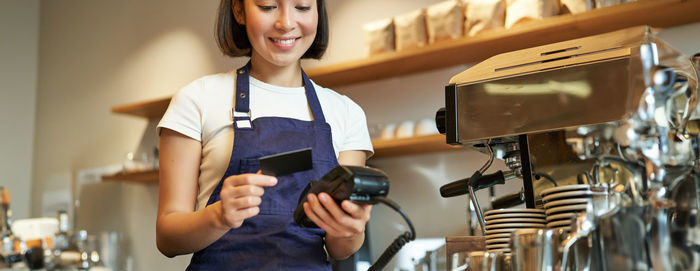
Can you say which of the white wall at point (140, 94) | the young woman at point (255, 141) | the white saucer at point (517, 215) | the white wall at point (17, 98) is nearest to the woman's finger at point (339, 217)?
the young woman at point (255, 141)

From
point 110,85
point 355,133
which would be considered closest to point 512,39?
point 355,133

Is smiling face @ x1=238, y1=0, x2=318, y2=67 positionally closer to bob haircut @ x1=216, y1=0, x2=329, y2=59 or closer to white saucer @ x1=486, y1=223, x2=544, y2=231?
bob haircut @ x1=216, y1=0, x2=329, y2=59

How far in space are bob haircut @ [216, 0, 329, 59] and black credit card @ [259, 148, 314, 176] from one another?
606 mm

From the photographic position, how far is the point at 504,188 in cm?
290

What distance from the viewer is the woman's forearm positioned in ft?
3.74

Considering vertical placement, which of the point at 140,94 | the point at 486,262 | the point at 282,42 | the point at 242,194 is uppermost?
the point at 140,94

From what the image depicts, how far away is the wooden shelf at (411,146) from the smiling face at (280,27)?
144cm

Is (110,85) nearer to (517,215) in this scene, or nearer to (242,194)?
(242,194)

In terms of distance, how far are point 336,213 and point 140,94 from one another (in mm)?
3601

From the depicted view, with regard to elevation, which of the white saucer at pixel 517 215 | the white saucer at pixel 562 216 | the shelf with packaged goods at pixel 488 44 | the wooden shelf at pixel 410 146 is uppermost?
the shelf with packaged goods at pixel 488 44

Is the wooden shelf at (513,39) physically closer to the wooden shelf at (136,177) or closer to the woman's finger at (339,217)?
the wooden shelf at (136,177)

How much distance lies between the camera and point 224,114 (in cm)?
139

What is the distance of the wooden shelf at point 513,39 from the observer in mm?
2420

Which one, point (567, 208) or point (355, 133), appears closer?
point (567, 208)
